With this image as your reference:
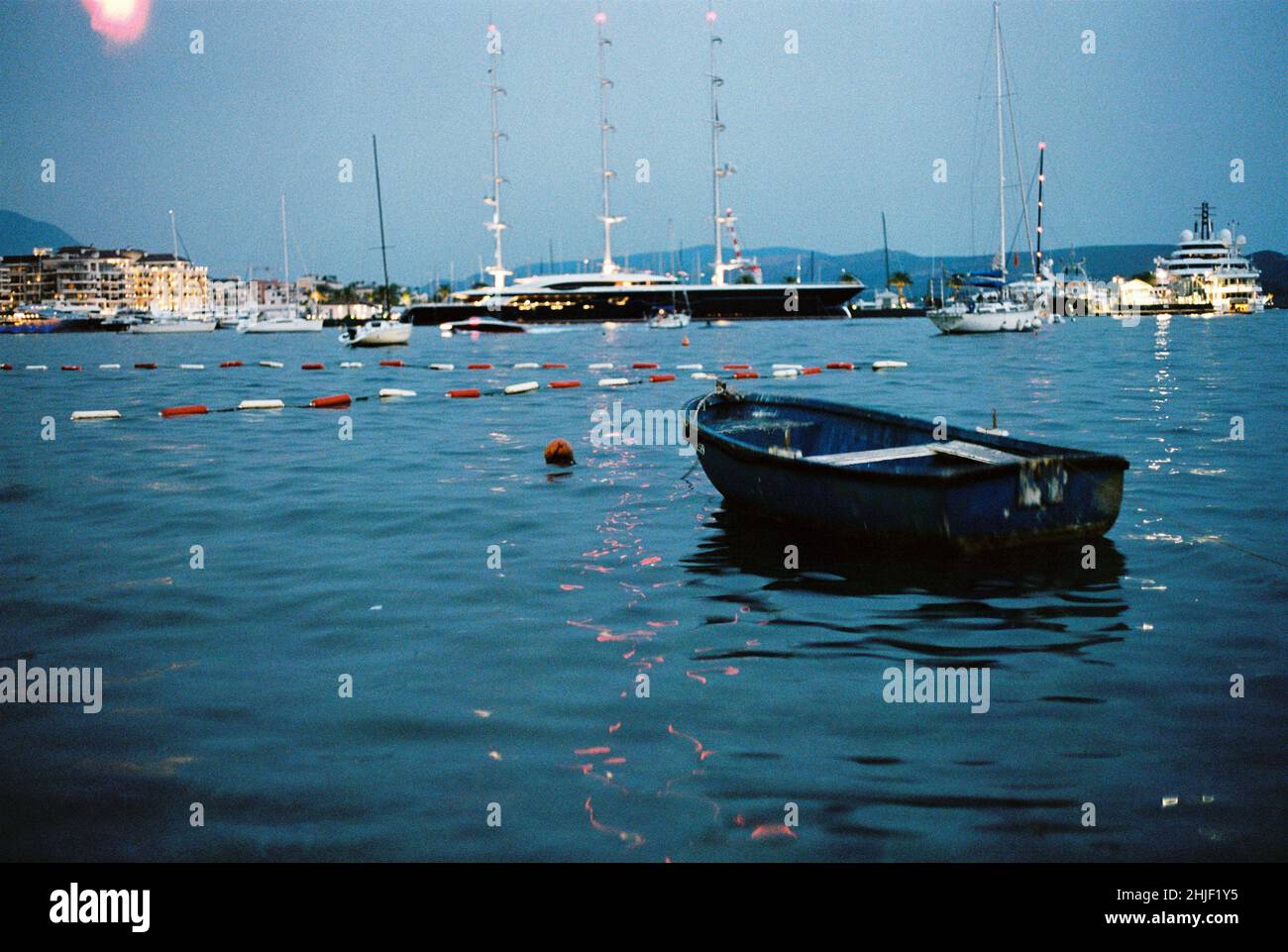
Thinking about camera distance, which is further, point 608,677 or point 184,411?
point 184,411

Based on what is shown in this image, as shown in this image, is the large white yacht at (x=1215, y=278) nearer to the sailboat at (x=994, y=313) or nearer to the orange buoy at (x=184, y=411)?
the sailboat at (x=994, y=313)

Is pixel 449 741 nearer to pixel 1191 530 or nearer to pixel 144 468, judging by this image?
pixel 1191 530

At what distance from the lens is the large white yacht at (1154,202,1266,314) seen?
→ 176 meters

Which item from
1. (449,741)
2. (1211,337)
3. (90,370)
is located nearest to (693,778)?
(449,741)

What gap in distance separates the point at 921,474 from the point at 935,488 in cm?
19

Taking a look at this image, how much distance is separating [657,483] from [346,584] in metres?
7.21

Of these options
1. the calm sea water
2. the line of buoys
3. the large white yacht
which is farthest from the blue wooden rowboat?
the large white yacht

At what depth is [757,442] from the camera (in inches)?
623

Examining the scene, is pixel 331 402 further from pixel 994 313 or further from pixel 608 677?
pixel 994 313

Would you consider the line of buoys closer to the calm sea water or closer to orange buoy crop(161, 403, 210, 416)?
orange buoy crop(161, 403, 210, 416)

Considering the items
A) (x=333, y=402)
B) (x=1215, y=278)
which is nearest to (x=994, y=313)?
(x=333, y=402)

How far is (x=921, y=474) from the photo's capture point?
10898 millimetres

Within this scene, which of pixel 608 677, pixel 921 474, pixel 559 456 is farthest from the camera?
pixel 559 456

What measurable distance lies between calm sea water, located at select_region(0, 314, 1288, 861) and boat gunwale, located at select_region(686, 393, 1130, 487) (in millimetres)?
929
